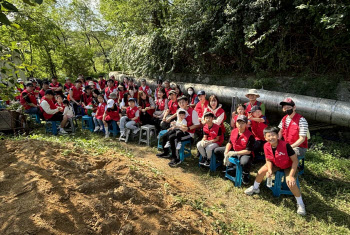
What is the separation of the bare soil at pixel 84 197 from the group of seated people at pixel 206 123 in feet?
4.38

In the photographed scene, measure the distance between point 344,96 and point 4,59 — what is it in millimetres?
7819

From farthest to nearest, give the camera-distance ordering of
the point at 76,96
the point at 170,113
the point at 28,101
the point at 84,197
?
the point at 76,96, the point at 28,101, the point at 170,113, the point at 84,197

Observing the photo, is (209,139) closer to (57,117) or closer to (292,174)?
(292,174)

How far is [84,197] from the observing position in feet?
9.88

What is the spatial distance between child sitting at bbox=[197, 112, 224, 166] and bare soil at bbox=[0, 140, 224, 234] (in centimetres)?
113

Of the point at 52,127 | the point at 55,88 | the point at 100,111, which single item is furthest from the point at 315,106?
the point at 55,88

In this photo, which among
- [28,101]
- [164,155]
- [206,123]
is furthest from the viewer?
[28,101]

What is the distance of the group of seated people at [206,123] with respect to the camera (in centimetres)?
398

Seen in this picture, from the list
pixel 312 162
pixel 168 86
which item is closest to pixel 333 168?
pixel 312 162

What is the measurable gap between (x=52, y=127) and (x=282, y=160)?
8.03 m

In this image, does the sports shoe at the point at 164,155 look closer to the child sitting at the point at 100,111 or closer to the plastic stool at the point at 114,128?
the plastic stool at the point at 114,128

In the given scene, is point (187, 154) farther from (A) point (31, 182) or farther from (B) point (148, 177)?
(A) point (31, 182)

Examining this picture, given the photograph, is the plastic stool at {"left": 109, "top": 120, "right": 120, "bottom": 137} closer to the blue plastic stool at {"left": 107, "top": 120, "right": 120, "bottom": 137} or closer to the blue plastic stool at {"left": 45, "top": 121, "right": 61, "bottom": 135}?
the blue plastic stool at {"left": 107, "top": 120, "right": 120, "bottom": 137}

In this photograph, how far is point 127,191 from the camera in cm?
325
